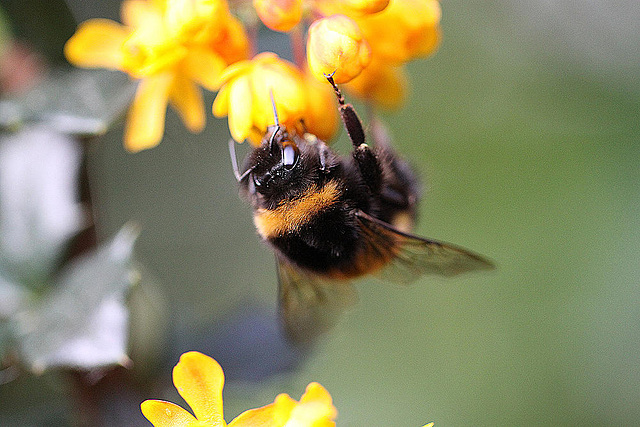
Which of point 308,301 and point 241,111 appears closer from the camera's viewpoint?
point 241,111

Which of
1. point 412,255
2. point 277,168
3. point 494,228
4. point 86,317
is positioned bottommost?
point 494,228

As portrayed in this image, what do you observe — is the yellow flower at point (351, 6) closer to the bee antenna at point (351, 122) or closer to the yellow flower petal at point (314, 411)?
the bee antenna at point (351, 122)

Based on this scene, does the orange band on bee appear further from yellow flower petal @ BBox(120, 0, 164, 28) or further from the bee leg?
yellow flower petal @ BBox(120, 0, 164, 28)

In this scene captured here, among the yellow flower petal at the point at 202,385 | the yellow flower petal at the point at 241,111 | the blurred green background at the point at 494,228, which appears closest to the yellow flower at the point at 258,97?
the yellow flower petal at the point at 241,111

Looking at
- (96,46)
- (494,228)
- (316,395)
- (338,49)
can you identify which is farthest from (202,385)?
(494,228)

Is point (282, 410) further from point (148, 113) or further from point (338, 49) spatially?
point (148, 113)

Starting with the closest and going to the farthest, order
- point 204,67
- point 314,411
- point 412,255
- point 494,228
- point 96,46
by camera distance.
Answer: point 314,411 → point 412,255 → point 204,67 → point 96,46 → point 494,228
